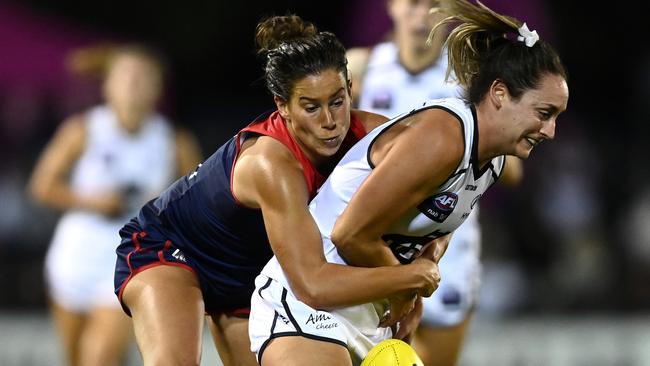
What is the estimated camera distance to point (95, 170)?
26.5 feet

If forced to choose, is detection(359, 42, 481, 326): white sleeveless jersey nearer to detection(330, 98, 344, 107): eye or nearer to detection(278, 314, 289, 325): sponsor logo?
detection(330, 98, 344, 107): eye

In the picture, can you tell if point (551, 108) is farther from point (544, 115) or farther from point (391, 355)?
point (391, 355)

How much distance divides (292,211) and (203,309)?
832 millimetres

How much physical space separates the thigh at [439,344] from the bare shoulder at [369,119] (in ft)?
5.45

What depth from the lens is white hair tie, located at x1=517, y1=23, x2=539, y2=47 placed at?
4.29 metres

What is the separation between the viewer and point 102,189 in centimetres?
802

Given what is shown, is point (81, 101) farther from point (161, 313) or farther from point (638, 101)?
point (161, 313)

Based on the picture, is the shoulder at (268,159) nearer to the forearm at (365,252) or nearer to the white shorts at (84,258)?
the forearm at (365,252)

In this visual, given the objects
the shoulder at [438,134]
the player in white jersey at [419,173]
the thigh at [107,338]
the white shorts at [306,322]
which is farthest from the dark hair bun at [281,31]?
the thigh at [107,338]

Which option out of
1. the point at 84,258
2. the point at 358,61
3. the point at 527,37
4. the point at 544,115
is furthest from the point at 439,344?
the point at 84,258

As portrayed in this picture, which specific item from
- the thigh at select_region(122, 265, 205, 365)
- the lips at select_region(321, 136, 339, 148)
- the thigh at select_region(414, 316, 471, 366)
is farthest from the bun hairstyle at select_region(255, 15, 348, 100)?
the thigh at select_region(414, 316, 471, 366)

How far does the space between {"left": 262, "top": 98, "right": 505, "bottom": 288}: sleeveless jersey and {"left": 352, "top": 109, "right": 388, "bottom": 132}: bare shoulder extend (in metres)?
0.34

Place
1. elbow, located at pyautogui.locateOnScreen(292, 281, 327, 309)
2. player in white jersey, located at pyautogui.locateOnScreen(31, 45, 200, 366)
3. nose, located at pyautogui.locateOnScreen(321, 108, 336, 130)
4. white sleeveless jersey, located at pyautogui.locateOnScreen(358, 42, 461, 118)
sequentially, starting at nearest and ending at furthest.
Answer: elbow, located at pyautogui.locateOnScreen(292, 281, 327, 309) → nose, located at pyautogui.locateOnScreen(321, 108, 336, 130) → white sleeveless jersey, located at pyautogui.locateOnScreen(358, 42, 461, 118) → player in white jersey, located at pyautogui.locateOnScreen(31, 45, 200, 366)

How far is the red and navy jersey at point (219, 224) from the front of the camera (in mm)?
4754
